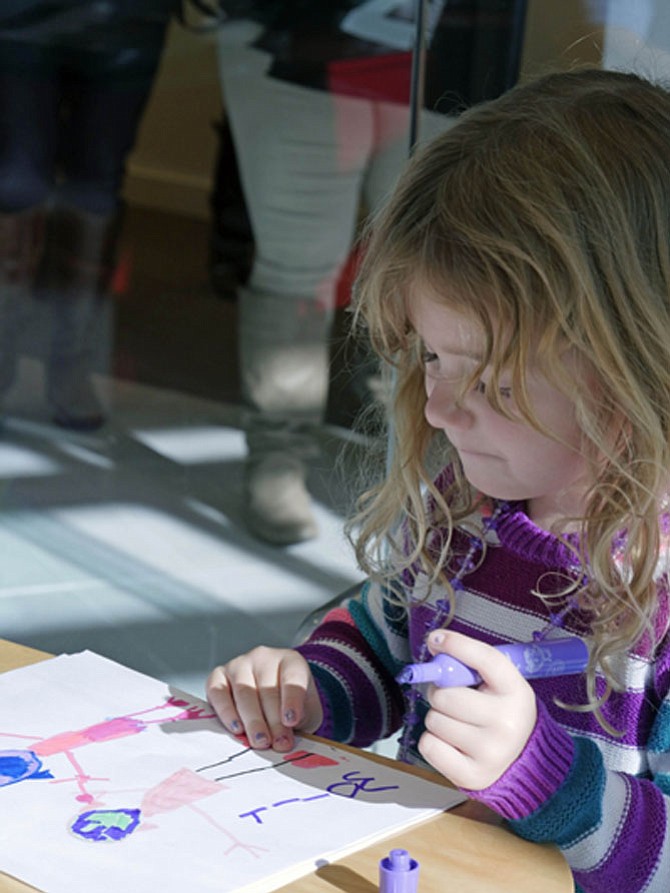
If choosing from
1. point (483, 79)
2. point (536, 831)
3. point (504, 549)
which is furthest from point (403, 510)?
point (483, 79)

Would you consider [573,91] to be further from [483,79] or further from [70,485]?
[70,485]

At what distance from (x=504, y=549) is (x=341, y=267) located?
60.0 inches

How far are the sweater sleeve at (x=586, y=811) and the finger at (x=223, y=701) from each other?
7.0 inches

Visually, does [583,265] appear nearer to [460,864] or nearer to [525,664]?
[525,664]

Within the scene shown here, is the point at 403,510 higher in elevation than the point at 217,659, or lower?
higher

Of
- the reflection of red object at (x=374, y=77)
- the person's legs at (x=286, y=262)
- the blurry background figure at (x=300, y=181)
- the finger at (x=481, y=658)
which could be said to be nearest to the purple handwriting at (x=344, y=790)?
the finger at (x=481, y=658)

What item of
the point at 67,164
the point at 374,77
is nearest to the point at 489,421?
the point at 374,77

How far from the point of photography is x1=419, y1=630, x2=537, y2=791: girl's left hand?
2.41 feet

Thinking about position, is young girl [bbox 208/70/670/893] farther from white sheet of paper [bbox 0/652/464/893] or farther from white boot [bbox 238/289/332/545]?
white boot [bbox 238/289/332/545]

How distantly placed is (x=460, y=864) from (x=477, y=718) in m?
0.07

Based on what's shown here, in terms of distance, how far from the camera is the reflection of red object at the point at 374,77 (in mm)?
2053

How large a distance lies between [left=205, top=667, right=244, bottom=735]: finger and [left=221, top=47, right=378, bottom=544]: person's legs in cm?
144

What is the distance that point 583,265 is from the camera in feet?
2.70

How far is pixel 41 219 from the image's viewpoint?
8.09ft
